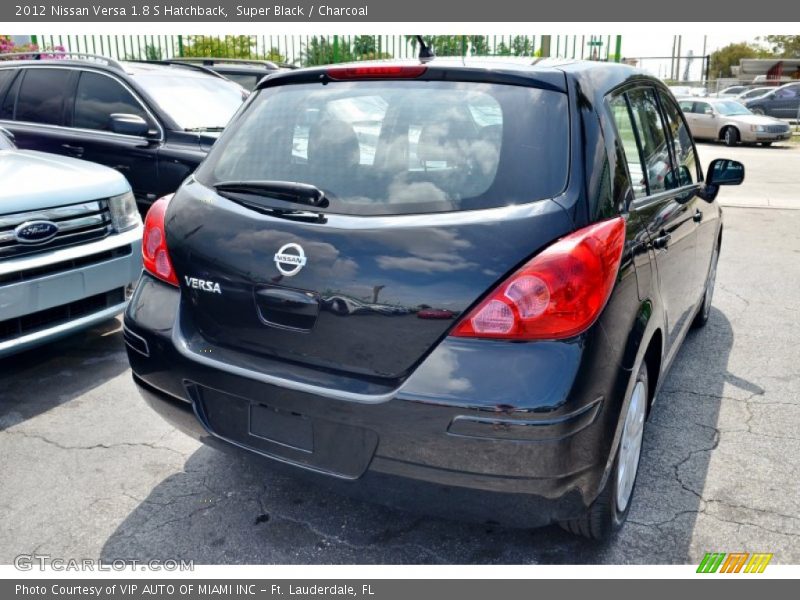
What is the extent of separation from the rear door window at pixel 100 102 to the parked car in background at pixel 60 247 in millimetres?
1799

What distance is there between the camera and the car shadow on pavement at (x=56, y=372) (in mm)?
3846

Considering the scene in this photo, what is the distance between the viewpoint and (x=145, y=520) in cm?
282

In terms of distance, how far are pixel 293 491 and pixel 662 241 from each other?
71.0 inches

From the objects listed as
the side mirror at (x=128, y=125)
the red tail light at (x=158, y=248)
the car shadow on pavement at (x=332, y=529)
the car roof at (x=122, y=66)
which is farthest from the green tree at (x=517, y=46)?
the red tail light at (x=158, y=248)

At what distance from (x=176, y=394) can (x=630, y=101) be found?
210 cm

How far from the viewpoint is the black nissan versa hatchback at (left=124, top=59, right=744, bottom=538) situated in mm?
2098

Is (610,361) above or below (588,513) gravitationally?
above

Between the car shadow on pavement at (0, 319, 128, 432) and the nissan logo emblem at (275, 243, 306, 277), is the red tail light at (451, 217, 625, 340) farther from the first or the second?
the car shadow on pavement at (0, 319, 128, 432)

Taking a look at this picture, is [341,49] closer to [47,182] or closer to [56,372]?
[47,182]

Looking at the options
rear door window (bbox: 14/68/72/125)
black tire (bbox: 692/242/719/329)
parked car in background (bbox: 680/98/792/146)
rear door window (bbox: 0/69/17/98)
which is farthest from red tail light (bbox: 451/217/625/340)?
parked car in background (bbox: 680/98/792/146)

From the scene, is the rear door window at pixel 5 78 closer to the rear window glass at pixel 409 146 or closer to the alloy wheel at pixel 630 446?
the rear window glass at pixel 409 146

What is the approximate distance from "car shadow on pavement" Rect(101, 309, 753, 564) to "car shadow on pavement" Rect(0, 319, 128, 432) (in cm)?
111

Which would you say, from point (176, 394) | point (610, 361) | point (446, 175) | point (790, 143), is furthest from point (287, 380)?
point (790, 143)

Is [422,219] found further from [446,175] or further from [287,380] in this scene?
[287,380]
